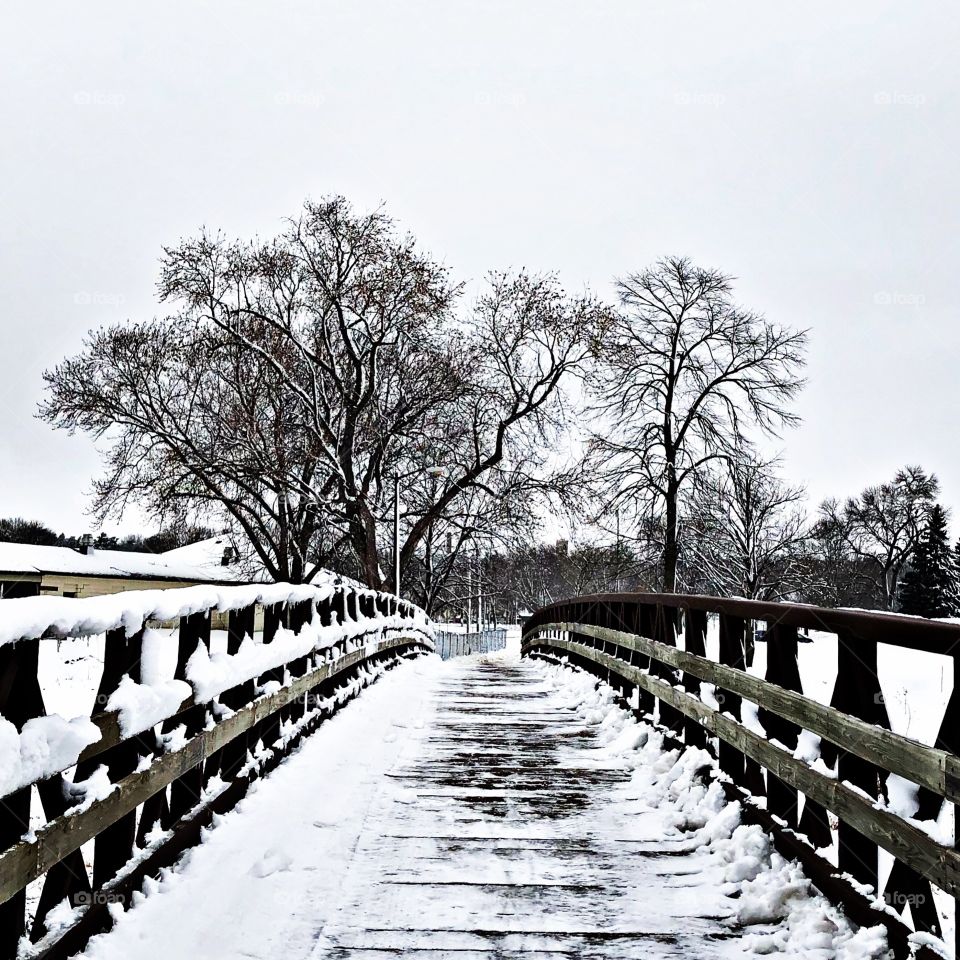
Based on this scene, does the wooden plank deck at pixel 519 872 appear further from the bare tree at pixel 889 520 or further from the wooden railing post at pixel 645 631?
the bare tree at pixel 889 520

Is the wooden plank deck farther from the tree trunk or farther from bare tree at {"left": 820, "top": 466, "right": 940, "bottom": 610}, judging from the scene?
bare tree at {"left": 820, "top": 466, "right": 940, "bottom": 610}

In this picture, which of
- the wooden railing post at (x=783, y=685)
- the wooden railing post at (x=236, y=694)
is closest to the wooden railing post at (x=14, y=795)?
the wooden railing post at (x=236, y=694)

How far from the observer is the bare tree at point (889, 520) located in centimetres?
6475

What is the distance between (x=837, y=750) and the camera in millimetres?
3600

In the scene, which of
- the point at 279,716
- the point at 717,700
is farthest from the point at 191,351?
the point at 717,700

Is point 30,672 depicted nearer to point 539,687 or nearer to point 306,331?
point 539,687

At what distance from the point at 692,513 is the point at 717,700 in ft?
78.0

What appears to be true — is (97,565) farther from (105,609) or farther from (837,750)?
(837,750)

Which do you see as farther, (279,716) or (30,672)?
(279,716)

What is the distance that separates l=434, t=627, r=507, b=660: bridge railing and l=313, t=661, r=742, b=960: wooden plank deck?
2654 centimetres

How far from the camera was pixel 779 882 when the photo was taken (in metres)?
3.64

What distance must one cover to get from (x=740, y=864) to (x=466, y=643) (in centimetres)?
→ 4545

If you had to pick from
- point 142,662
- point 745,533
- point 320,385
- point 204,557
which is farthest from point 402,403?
point 204,557

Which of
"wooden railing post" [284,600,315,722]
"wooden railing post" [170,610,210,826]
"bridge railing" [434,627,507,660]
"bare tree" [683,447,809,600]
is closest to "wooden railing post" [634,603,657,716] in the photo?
"wooden railing post" [284,600,315,722]
